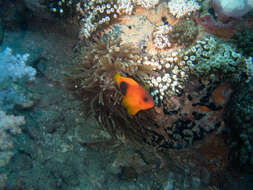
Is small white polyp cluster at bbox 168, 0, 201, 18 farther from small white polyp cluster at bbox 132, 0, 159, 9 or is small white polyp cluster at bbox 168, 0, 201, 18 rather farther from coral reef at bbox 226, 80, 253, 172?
coral reef at bbox 226, 80, 253, 172

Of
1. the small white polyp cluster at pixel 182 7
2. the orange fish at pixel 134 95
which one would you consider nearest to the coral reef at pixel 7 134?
the orange fish at pixel 134 95

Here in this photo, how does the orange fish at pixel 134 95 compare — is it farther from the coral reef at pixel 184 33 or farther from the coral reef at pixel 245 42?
the coral reef at pixel 245 42

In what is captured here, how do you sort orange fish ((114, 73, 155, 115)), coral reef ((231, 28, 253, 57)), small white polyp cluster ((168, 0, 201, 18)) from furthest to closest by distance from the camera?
small white polyp cluster ((168, 0, 201, 18))
coral reef ((231, 28, 253, 57))
orange fish ((114, 73, 155, 115))

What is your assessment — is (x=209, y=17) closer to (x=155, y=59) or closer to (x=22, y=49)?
(x=155, y=59)

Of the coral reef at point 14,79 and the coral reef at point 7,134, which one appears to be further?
the coral reef at point 14,79

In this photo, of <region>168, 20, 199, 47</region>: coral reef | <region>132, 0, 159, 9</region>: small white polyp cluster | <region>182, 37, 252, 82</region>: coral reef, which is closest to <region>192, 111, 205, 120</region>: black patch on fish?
<region>182, 37, 252, 82</region>: coral reef

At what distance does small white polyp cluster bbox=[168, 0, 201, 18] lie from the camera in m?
3.25

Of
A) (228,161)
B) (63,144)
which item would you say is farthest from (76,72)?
(228,161)

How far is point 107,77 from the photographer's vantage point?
2910 mm

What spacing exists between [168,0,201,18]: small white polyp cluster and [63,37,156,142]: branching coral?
1.10 m

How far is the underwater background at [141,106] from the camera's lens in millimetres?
2750

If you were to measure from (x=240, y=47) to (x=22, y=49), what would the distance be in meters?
4.28

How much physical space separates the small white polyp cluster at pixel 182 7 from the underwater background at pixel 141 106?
0.02 meters

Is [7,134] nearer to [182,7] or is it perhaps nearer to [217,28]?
[182,7]
